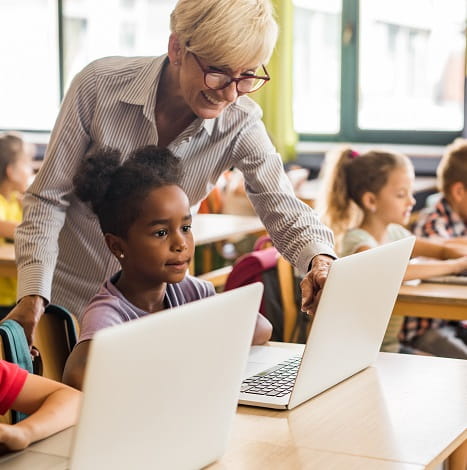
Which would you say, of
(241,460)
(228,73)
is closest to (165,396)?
(241,460)

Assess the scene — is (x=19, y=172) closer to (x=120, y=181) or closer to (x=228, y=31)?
(x=120, y=181)

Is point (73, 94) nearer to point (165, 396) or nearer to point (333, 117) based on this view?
point (165, 396)

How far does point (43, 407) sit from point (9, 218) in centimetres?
263

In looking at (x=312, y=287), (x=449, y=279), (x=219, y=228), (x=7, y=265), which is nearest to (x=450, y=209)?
(x=449, y=279)

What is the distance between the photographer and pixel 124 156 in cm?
184

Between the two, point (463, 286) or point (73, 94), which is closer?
point (73, 94)

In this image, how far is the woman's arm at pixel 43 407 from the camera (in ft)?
4.14

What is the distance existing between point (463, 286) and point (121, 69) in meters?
1.27

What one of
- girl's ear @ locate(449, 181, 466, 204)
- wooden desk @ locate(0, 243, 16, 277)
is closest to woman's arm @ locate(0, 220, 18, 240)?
wooden desk @ locate(0, 243, 16, 277)

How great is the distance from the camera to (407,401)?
1.49 meters

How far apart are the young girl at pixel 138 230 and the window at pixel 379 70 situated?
421 cm

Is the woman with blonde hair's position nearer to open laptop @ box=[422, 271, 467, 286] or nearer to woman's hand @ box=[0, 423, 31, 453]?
woman's hand @ box=[0, 423, 31, 453]

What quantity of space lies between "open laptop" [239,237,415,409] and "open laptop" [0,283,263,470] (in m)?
0.24

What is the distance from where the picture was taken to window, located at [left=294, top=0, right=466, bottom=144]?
5.69m
